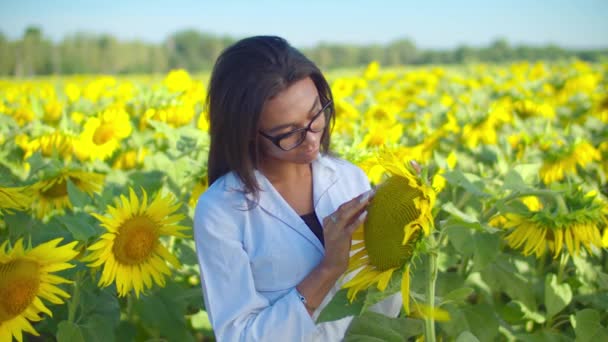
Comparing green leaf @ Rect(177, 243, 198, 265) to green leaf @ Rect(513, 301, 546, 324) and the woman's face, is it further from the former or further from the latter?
green leaf @ Rect(513, 301, 546, 324)

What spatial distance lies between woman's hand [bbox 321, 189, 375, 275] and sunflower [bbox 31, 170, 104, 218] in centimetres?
136

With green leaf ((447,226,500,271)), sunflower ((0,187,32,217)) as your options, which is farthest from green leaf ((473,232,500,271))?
sunflower ((0,187,32,217))

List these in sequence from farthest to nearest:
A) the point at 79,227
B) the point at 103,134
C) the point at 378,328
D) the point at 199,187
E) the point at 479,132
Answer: the point at 479,132 < the point at 103,134 < the point at 199,187 < the point at 79,227 < the point at 378,328

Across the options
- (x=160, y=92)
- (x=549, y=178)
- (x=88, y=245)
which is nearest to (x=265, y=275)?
(x=88, y=245)

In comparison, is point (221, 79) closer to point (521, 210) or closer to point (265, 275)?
point (265, 275)

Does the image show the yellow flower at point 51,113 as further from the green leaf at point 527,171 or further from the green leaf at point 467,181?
the green leaf at point 527,171

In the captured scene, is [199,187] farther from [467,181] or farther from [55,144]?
[467,181]

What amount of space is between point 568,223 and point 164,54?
33624mm

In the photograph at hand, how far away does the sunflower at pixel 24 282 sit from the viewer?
5.28 feet

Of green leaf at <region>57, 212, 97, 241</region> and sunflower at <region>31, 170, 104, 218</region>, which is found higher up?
green leaf at <region>57, 212, 97, 241</region>

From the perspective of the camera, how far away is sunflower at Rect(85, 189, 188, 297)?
6.15 feet

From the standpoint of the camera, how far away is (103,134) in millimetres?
3193

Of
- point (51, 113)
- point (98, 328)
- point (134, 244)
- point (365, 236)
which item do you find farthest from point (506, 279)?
point (51, 113)

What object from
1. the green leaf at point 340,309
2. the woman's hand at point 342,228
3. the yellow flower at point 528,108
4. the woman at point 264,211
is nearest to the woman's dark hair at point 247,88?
the woman at point 264,211
